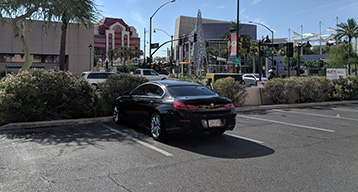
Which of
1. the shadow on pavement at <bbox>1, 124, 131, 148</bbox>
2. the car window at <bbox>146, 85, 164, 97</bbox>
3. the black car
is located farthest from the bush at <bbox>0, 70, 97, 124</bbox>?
the car window at <bbox>146, 85, 164, 97</bbox>

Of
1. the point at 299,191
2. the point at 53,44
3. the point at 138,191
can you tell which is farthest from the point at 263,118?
the point at 53,44

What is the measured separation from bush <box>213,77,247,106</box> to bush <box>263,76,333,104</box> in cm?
206

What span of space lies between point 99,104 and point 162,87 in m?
3.83

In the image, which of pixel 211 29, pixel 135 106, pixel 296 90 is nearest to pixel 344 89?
pixel 296 90

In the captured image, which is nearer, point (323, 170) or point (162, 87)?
point (323, 170)

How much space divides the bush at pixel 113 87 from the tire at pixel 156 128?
385 centimetres

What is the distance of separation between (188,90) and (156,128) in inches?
51.4

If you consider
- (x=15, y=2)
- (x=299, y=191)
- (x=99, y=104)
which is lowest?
(x=299, y=191)

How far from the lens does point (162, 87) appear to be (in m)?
7.79

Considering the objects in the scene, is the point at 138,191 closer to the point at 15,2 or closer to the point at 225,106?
the point at 225,106

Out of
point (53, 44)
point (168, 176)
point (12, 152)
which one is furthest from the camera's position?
point (53, 44)

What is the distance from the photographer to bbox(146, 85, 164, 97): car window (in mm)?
7674

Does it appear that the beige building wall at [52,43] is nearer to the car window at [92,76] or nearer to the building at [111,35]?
the car window at [92,76]

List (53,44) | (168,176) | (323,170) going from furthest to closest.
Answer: (53,44) → (323,170) → (168,176)
